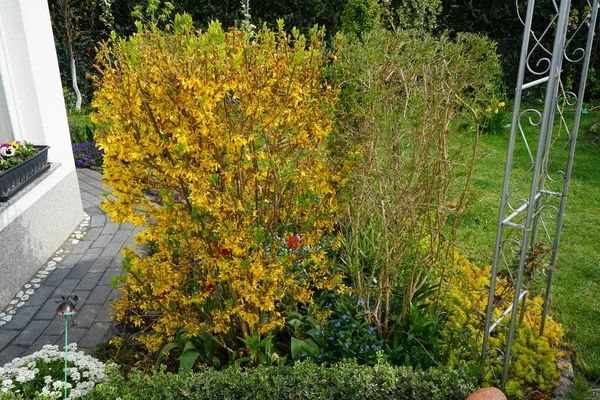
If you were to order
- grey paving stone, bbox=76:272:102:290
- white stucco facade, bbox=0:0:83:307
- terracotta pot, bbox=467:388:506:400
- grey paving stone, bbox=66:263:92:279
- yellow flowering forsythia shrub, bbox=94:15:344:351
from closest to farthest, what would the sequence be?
yellow flowering forsythia shrub, bbox=94:15:344:351
terracotta pot, bbox=467:388:506:400
white stucco facade, bbox=0:0:83:307
grey paving stone, bbox=76:272:102:290
grey paving stone, bbox=66:263:92:279

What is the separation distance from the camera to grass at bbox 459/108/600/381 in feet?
12.5

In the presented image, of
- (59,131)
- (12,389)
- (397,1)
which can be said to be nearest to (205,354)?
(12,389)

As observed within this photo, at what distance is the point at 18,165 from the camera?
4.32 metres

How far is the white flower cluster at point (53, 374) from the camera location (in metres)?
2.83

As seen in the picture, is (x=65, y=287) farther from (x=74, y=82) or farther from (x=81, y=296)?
(x=74, y=82)

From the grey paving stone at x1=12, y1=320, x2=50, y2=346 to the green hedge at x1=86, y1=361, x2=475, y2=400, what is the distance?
131 cm

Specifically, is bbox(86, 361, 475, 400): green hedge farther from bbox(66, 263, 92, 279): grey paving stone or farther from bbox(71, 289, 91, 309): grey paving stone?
bbox(66, 263, 92, 279): grey paving stone

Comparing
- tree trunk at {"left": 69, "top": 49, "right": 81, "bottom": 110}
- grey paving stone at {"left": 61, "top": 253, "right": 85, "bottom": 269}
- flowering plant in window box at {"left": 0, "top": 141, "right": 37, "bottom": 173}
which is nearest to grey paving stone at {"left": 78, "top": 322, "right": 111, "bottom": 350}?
grey paving stone at {"left": 61, "top": 253, "right": 85, "bottom": 269}

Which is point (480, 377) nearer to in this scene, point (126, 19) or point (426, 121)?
point (426, 121)

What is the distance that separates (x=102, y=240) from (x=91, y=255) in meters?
0.33

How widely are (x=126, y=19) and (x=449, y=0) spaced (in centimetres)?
759

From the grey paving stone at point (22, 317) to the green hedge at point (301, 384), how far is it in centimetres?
155

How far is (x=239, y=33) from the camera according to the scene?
2.75 m

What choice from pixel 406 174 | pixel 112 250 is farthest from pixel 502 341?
pixel 112 250
